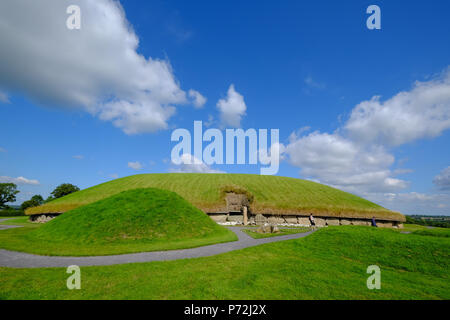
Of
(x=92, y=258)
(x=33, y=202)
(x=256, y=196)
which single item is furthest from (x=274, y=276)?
(x=33, y=202)

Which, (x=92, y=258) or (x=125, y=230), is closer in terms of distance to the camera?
(x=92, y=258)

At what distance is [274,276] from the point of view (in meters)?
10.4

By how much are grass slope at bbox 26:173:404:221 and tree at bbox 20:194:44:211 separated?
51.0m

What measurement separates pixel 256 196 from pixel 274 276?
141 ft

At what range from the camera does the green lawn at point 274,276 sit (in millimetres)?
8336

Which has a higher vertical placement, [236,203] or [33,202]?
[236,203]

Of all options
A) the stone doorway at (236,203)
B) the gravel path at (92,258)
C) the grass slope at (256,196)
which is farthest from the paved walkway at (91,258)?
the stone doorway at (236,203)

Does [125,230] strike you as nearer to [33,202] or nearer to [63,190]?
[63,190]

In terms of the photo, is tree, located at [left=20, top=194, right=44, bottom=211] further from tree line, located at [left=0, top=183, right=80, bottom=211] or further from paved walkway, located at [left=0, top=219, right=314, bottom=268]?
paved walkway, located at [left=0, top=219, right=314, bottom=268]

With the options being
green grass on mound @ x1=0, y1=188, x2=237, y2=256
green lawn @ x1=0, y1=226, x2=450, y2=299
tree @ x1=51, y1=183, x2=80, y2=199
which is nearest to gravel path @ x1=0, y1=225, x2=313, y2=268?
green grass on mound @ x1=0, y1=188, x2=237, y2=256

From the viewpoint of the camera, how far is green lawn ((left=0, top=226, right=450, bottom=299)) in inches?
328

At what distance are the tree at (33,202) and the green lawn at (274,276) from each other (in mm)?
102800

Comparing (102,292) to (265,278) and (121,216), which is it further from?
(121,216)
